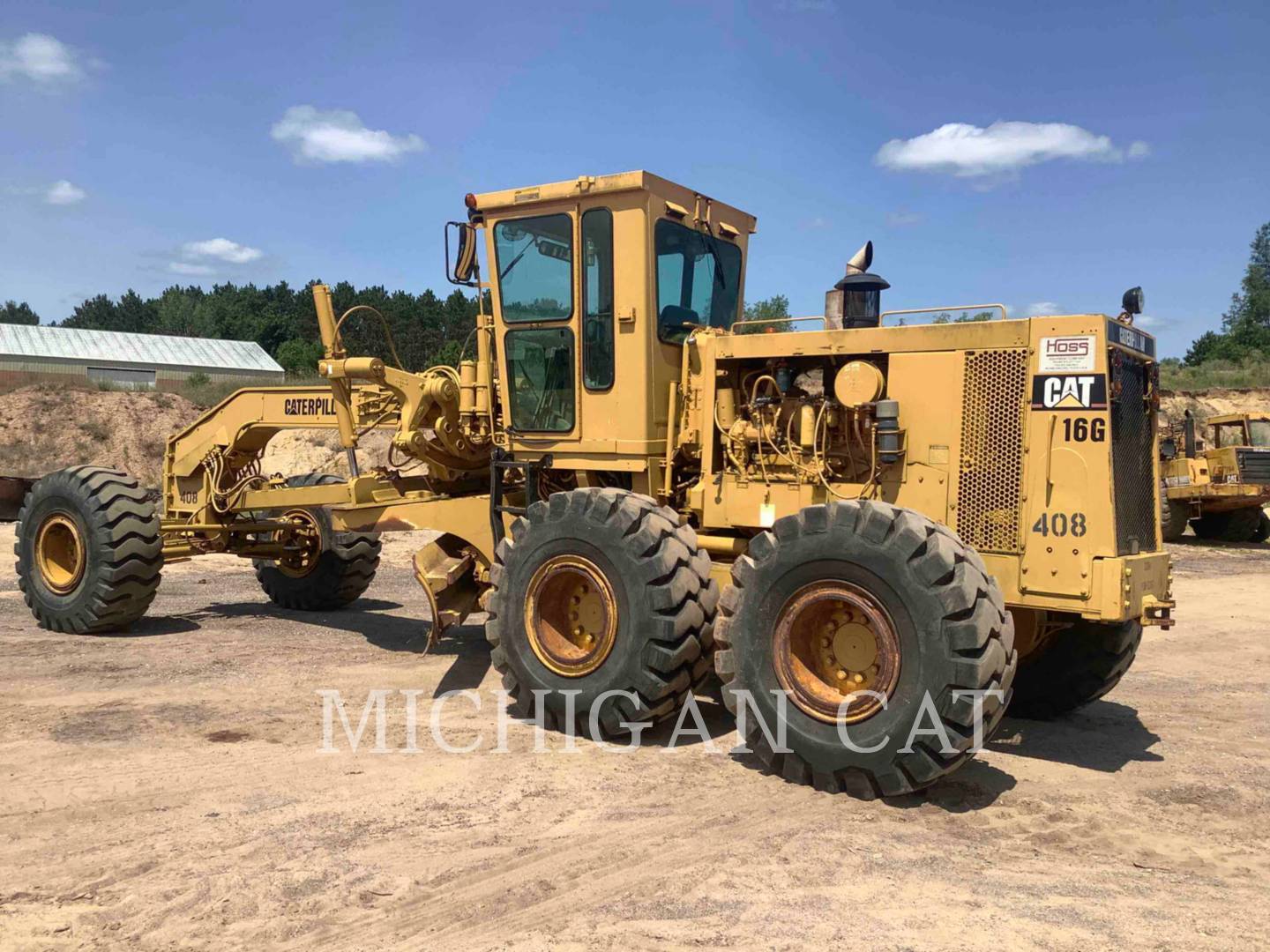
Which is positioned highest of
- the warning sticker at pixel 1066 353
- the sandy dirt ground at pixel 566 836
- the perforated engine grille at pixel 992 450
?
the warning sticker at pixel 1066 353

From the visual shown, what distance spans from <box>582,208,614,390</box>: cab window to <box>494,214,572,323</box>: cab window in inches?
5.7

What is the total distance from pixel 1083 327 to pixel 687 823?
10.6 ft

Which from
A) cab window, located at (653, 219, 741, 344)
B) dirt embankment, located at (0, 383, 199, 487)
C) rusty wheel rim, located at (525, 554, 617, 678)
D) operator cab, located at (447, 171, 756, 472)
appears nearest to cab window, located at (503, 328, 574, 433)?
operator cab, located at (447, 171, 756, 472)

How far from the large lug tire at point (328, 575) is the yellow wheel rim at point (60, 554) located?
71.7 inches

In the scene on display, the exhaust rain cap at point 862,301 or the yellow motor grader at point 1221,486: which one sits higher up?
the exhaust rain cap at point 862,301

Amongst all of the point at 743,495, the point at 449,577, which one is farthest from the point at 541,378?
the point at 743,495

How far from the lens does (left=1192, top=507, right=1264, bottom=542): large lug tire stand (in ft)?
72.6

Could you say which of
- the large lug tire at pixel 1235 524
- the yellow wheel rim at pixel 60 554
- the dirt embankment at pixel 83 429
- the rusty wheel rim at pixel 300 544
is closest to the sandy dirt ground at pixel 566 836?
the yellow wheel rim at pixel 60 554

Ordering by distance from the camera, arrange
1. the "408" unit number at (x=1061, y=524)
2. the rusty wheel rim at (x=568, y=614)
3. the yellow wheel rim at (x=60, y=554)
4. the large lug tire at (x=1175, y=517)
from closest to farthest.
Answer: the "408" unit number at (x=1061, y=524), the rusty wheel rim at (x=568, y=614), the yellow wheel rim at (x=60, y=554), the large lug tire at (x=1175, y=517)

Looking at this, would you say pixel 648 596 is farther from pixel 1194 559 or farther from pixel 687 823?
pixel 1194 559

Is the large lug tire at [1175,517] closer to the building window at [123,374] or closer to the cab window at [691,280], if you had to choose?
the cab window at [691,280]

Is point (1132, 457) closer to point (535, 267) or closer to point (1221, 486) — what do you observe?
point (535, 267)

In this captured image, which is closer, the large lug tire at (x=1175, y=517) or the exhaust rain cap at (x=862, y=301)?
the exhaust rain cap at (x=862, y=301)

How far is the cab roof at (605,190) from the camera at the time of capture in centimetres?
689
